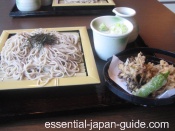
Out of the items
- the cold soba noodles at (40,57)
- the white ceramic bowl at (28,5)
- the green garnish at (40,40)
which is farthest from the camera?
the white ceramic bowl at (28,5)

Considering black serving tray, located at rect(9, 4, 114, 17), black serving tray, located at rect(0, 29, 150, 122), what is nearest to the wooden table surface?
black serving tray, located at rect(0, 29, 150, 122)

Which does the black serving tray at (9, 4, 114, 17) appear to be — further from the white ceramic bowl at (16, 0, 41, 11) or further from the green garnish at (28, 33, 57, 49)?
the green garnish at (28, 33, 57, 49)

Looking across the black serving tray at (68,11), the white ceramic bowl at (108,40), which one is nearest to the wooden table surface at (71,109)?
the white ceramic bowl at (108,40)

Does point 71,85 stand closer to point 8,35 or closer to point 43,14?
point 8,35

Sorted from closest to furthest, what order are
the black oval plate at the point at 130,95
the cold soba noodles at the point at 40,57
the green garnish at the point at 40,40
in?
the black oval plate at the point at 130,95 → the cold soba noodles at the point at 40,57 → the green garnish at the point at 40,40

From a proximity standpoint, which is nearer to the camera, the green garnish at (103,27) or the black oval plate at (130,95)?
the black oval plate at (130,95)

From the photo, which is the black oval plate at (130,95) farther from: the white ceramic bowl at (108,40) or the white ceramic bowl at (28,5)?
the white ceramic bowl at (28,5)

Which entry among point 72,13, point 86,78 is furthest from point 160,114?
point 72,13
